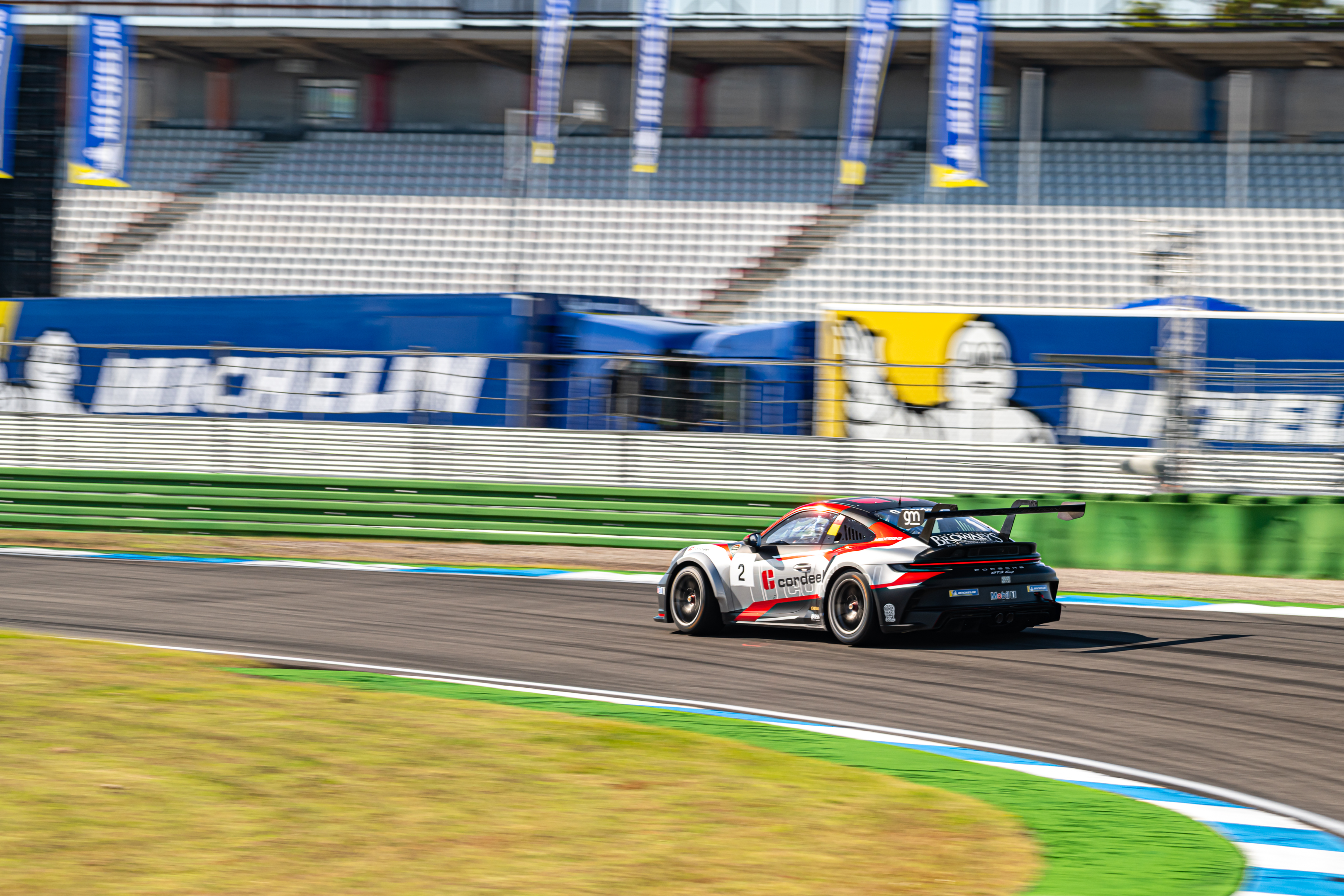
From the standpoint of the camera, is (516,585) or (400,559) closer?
(516,585)

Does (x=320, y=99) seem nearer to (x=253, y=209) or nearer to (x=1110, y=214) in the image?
(x=253, y=209)

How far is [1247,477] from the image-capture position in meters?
16.5

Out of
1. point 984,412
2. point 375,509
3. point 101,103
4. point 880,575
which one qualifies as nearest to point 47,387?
point 375,509

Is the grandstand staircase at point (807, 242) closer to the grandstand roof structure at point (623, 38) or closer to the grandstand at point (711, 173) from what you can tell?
the grandstand at point (711, 173)

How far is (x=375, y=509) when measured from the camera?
67.5 ft

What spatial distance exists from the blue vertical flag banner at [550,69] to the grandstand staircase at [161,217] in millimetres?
7579

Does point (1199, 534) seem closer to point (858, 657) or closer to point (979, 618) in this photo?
point (979, 618)

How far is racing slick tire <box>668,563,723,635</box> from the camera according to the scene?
12477 mm

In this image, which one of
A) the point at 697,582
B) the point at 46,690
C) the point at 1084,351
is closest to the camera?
the point at 46,690

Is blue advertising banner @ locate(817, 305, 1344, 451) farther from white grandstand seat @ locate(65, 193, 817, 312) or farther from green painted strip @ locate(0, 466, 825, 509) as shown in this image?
white grandstand seat @ locate(65, 193, 817, 312)

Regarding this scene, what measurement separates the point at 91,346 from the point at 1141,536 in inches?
567

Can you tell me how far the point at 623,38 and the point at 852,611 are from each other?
25353 mm

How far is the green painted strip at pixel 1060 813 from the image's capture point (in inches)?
215

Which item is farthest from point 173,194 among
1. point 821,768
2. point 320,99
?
point 821,768
